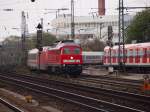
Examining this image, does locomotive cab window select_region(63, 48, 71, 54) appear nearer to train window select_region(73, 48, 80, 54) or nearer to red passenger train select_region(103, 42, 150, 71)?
train window select_region(73, 48, 80, 54)

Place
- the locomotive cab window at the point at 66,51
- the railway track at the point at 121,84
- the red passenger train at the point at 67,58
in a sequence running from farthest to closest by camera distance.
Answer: the locomotive cab window at the point at 66,51
the red passenger train at the point at 67,58
the railway track at the point at 121,84

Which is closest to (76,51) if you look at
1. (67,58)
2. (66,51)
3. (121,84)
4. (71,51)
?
(71,51)

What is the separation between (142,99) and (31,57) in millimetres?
45425

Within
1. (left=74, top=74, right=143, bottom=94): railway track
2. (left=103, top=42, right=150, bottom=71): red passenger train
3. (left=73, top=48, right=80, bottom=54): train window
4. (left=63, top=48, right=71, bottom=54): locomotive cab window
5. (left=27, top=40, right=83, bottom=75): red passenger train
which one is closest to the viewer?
(left=74, top=74, right=143, bottom=94): railway track

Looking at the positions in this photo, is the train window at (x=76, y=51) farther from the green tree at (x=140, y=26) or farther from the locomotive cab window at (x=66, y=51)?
the green tree at (x=140, y=26)

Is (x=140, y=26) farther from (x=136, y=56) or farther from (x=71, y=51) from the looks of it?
(x=71, y=51)

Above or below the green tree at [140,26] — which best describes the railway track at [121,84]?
below

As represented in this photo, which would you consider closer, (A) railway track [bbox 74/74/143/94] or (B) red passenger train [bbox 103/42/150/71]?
(A) railway track [bbox 74/74/143/94]

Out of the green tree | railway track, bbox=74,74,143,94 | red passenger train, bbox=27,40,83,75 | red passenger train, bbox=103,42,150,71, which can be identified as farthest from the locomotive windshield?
the green tree

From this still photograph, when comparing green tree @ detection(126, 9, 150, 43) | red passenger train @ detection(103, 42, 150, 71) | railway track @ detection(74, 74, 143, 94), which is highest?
green tree @ detection(126, 9, 150, 43)

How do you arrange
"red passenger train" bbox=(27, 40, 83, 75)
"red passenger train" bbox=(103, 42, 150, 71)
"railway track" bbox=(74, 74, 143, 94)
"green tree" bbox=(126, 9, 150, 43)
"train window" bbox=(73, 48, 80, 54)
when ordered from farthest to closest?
"green tree" bbox=(126, 9, 150, 43) < "red passenger train" bbox=(103, 42, 150, 71) < "train window" bbox=(73, 48, 80, 54) < "red passenger train" bbox=(27, 40, 83, 75) < "railway track" bbox=(74, 74, 143, 94)

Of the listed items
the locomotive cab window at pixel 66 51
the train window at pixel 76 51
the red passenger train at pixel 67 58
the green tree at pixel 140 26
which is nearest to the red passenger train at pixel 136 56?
the train window at pixel 76 51

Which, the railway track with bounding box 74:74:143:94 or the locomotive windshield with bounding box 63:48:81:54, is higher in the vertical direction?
the locomotive windshield with bounding box 63:48:81:54

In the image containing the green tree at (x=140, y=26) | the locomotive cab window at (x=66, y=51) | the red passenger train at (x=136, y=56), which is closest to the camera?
the locomotive cab window at (x=66, y=51)
